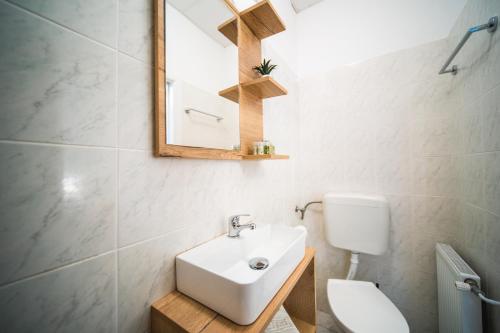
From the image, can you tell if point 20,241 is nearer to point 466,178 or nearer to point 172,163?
point 172,163

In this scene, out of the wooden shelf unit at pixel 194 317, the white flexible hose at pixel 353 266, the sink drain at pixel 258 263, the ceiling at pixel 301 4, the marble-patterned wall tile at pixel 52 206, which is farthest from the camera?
the ceiling at pixel 301 4

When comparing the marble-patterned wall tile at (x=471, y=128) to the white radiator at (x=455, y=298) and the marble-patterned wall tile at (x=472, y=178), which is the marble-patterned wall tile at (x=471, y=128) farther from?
the white radiator at (x=455, y=298)

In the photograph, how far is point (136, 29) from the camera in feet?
1.92

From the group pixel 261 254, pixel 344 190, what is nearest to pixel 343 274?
pixel 344 190

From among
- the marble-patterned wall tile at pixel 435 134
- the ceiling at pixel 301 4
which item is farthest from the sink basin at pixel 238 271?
the ceiling at pixel 301 4

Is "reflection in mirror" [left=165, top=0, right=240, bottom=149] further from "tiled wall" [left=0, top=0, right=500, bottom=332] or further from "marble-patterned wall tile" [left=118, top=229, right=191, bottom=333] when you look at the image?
"marble-patterned wall tile" [left=118, top=229, right=191, bottom=333]

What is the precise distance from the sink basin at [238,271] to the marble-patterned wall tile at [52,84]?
0.50m

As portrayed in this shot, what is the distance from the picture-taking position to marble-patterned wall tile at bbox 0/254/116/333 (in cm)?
39

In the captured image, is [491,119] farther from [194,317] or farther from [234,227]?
[194,317]

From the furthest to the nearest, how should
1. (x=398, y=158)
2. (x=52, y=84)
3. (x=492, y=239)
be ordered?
1. (x=398, y=158)
2. (x=492, y=239)
3. (x=52, y=84)

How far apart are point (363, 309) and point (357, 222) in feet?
1.70

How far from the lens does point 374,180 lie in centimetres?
144

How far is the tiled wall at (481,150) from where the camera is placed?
773 millimetres

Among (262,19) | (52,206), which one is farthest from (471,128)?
(52,206)
